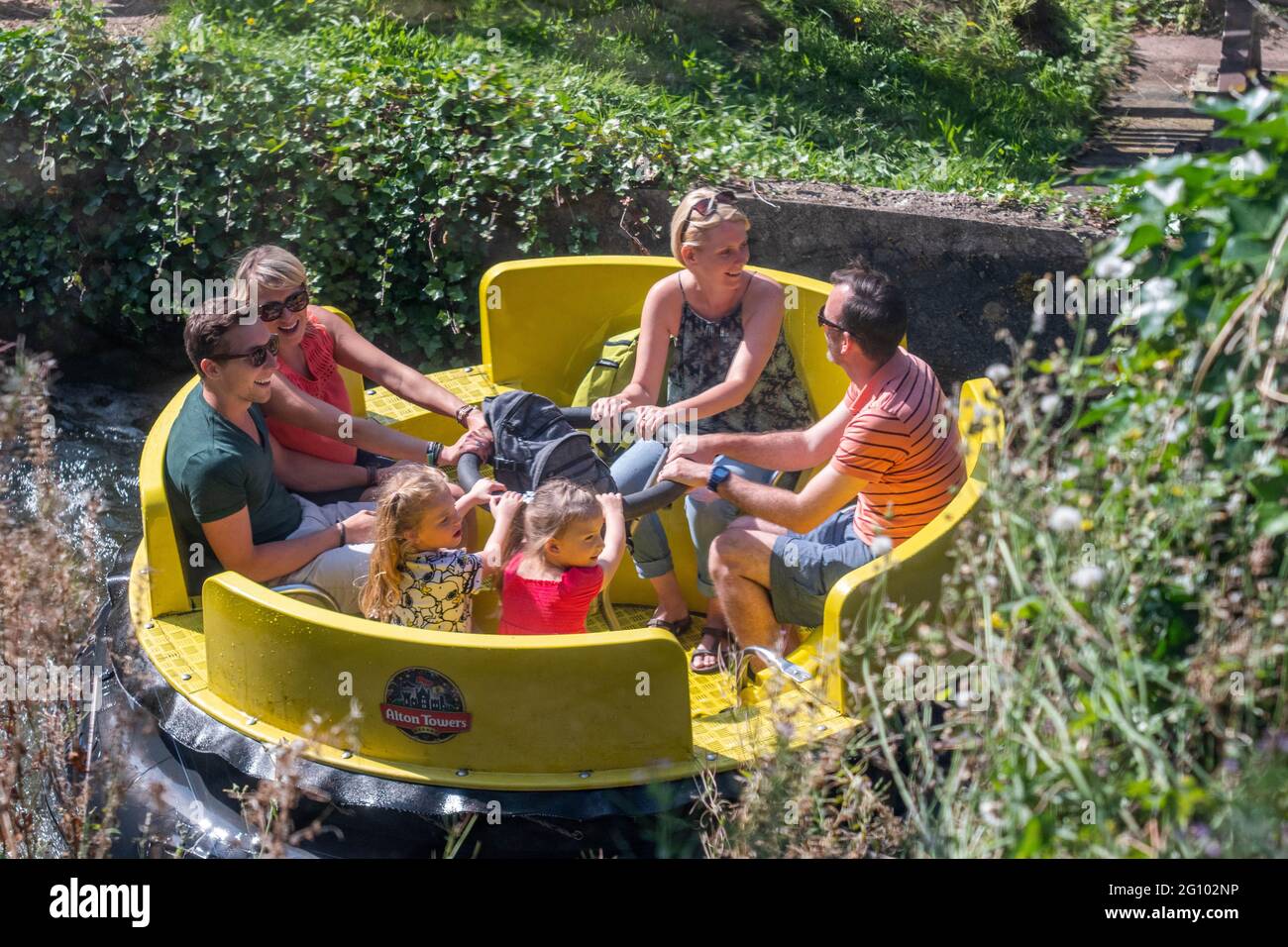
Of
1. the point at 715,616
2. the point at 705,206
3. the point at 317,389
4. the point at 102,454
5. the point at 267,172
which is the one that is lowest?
the point at 102,454

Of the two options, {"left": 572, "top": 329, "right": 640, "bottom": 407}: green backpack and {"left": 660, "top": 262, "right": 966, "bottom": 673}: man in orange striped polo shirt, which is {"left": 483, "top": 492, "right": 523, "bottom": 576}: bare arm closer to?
{"left": 660, "top": 262, "right": 966, "bottom": 673}: man in orange striped polo shirt

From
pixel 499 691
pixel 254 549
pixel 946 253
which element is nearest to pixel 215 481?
pixel 254 549

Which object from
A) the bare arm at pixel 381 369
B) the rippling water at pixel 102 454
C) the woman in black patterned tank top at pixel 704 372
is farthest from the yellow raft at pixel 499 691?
the rippling water at pixel 102 454

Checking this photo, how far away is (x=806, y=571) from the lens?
11.7 feet

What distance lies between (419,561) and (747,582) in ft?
2.88

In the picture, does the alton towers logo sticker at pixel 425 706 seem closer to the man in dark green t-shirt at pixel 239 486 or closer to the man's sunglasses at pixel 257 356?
the man in dark green t-shirt at pixel 239 486

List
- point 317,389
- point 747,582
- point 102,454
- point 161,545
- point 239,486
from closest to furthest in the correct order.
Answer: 1. point 239,486
2. point 161,545
3. point 747,582
4. point 317,389
5. point 102,454

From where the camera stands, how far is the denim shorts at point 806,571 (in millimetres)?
3521

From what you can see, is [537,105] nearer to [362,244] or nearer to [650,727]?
[362,244]

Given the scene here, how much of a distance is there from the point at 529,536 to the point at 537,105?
354cm

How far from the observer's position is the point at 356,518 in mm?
3766

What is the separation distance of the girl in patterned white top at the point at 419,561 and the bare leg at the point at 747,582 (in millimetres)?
624

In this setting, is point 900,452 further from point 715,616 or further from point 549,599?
point 549,599

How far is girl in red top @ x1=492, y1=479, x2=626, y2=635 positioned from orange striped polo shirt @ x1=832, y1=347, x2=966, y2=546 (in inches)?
24.7
